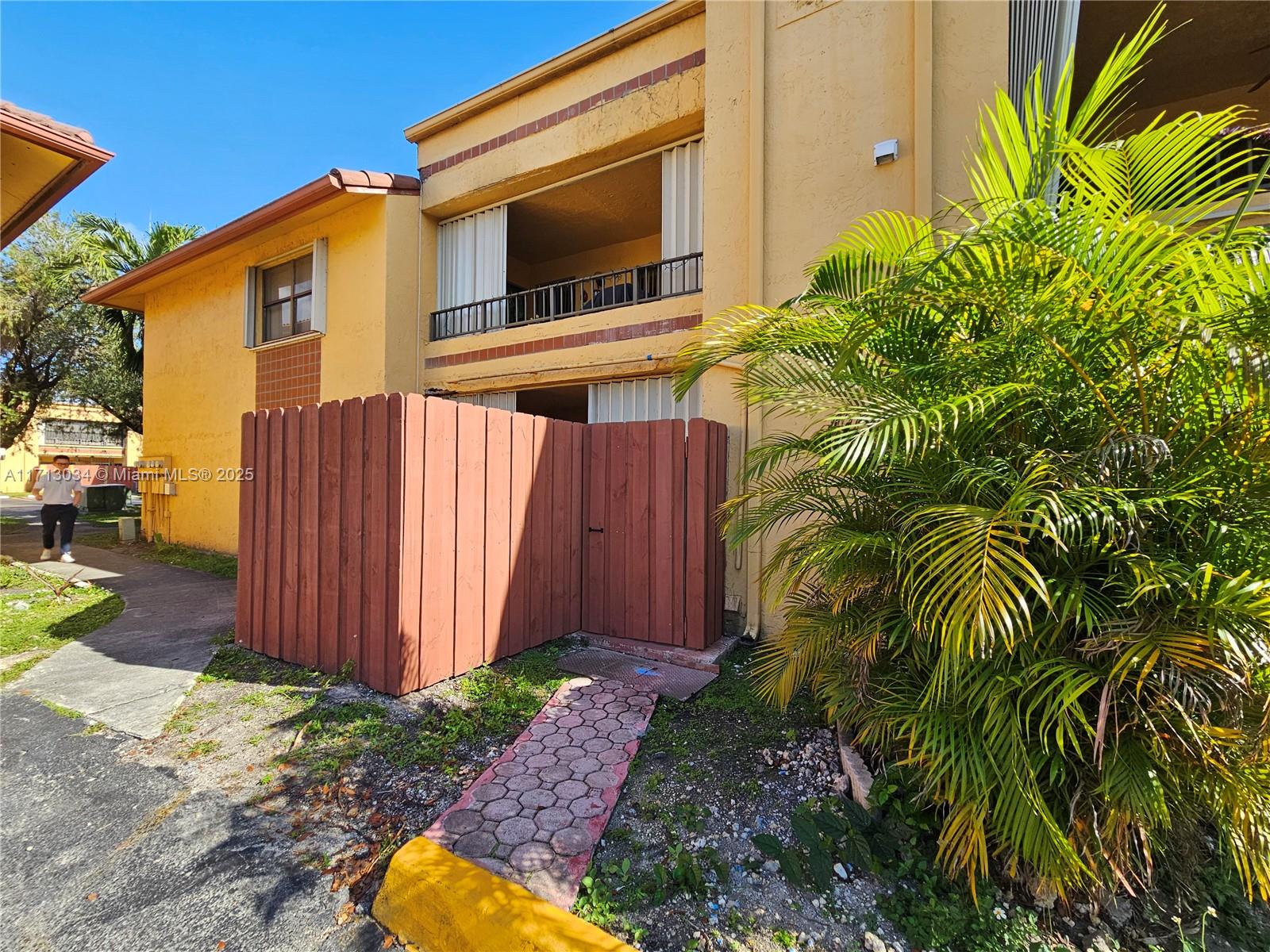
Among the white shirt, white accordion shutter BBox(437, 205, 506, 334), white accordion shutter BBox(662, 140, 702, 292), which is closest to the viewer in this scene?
white accordion shutter BBox(662, 140, 702, 292)

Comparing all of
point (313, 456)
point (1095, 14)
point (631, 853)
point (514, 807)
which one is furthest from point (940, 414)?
point (1095, 14)

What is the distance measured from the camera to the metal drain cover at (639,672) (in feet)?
13.5

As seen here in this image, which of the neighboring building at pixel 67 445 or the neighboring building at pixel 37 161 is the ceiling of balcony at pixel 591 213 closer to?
the neighboring building at pixel 37 161

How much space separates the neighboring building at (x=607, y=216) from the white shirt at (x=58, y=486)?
5.81 feet

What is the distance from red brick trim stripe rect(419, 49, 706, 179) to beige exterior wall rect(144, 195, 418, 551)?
2.72ft

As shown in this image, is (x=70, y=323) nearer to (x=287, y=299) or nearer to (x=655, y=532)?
(x=287, y=299)

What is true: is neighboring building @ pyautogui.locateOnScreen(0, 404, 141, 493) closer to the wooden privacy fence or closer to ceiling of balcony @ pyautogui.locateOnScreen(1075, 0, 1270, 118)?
the wooden privacy fence

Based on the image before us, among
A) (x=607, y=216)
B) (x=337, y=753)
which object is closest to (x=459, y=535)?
(x=337, y=753)

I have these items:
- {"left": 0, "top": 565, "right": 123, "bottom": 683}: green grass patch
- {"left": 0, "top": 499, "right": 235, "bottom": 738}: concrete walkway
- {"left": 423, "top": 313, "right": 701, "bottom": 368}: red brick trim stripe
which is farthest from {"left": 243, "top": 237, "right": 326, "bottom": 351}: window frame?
{"left": 0, "top": 565, "right": 123, "bottom": 683}: green grass patch

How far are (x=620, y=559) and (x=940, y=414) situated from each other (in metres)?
3.56

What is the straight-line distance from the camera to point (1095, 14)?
5688 mm

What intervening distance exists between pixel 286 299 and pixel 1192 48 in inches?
493

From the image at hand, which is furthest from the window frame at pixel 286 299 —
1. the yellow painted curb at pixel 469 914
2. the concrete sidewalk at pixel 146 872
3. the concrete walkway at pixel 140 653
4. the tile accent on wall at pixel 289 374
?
the yellow painted curb at pixel 469 914

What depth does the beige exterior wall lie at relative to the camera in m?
8.11
